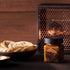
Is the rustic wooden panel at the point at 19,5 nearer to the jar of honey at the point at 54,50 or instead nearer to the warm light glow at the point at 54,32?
the warm light glow at the point at 54,32

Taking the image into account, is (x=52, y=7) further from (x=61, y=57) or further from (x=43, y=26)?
(x=61, y=57)

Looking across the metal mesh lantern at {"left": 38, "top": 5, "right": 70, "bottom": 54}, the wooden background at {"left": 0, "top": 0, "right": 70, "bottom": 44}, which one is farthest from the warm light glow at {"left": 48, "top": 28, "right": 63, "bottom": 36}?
the wooden background at {"left": 0, "top": 0, "right": 70, "bottom": 44}

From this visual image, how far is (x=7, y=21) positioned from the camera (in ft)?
4.76

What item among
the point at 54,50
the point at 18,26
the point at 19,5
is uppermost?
the point at 19,5

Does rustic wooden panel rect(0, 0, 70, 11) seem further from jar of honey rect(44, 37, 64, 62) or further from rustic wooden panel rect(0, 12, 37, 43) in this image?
jar of honey rect(44, 37, 64, 62)

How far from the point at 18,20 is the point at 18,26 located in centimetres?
6

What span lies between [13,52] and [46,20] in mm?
651

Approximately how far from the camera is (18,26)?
144 centimetres

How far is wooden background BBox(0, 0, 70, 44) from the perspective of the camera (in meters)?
1.43

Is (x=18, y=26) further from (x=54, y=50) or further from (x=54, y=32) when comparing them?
(x=54, y=50)

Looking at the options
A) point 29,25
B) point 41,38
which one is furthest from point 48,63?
point 29,25

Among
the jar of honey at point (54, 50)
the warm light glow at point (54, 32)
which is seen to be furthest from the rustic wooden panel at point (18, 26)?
the jar of honey at point (54, 50)

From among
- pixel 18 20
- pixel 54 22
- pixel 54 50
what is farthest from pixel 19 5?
pixel 54 50

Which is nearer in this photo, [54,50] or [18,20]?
[54,50]
